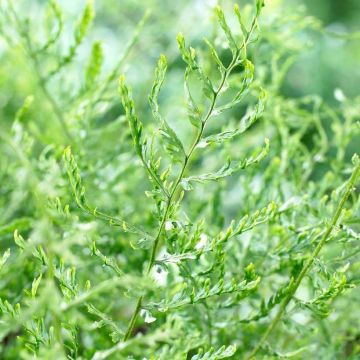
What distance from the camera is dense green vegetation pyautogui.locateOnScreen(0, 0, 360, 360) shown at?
272 millimetres

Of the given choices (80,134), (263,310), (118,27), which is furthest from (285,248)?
(118,27)

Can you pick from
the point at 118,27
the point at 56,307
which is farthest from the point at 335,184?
the point at 118,27

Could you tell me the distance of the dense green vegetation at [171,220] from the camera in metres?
0.27

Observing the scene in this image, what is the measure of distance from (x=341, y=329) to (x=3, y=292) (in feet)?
0.74

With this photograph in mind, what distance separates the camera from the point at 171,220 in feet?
0.93

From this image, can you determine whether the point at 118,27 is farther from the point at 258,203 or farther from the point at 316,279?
the point at 316,279

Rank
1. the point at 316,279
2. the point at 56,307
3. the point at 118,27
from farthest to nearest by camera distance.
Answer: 1. the point at 118,27
2. the point at 316,279
3. the point at 56,307

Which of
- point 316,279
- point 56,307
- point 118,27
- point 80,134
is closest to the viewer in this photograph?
point 56,307

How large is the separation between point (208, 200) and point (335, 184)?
3.4 inches

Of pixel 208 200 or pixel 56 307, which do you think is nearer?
pixel 56 307

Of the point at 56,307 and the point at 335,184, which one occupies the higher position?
the point at 56,307

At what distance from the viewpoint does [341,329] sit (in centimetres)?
46

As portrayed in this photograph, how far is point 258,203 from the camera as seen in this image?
43 centimetres

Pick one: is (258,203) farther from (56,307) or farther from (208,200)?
(56,307)
